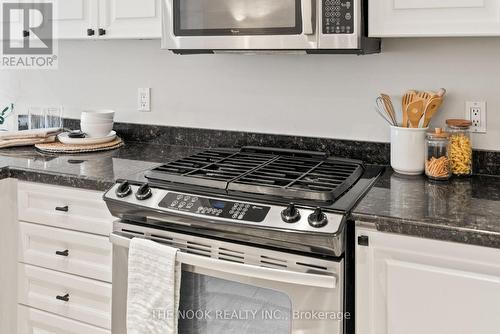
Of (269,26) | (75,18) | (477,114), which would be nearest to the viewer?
A: (269,26)

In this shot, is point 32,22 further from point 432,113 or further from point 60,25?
point 432,113

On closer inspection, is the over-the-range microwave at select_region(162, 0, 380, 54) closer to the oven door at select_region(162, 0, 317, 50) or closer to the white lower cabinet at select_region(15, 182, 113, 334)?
the oven door at select_region(162, 0, 317, 50)

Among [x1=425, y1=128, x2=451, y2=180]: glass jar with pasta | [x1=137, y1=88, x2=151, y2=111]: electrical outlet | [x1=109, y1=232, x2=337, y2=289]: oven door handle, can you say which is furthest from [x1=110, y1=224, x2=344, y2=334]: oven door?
[x1=137, y1=88, x2=151, y2=111]: electrical outlet

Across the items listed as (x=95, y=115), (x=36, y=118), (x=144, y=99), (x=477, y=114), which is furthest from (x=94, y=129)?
(x=477, y=114)

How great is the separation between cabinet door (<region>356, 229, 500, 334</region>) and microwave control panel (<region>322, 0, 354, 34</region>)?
0.68 metres

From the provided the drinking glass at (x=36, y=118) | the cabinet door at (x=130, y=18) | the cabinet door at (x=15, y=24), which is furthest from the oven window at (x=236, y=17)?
the drinking glass at (x=36, y=118)

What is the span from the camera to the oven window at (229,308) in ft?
5.09

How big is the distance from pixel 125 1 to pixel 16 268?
3.77 feet

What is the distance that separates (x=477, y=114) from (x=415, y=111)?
236mm

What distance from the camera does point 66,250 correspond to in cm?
198

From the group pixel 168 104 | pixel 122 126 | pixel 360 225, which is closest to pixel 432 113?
pixel 360 225

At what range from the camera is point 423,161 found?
1879 mm

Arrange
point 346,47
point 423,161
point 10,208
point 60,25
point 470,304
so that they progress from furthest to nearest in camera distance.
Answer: point 60,25 → point 10,208 → point 423,161 → point 346,47 → point 470,304

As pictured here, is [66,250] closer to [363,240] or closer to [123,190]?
[123,190]
